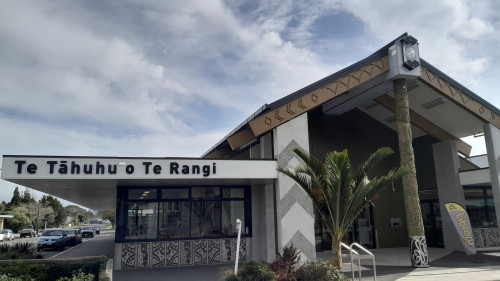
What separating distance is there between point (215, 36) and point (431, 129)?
1128 centimetres

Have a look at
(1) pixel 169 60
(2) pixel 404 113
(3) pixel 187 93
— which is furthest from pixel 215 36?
(2) pixel 404 113

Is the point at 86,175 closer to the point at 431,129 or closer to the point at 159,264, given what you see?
the point at 159,264

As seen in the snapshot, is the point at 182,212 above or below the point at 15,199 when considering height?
below

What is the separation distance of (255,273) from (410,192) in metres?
7.15

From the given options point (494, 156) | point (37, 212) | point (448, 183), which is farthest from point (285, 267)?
point (37, 212)

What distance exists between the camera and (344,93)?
1376 cm

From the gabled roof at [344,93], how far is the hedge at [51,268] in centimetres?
579

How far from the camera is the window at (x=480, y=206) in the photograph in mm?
17734

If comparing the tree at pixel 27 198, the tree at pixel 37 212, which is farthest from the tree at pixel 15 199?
the tree at pixel 37 212

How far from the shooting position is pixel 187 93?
584 inches

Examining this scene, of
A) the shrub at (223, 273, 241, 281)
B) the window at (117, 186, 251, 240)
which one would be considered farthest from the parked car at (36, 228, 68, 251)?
the shrub at (223, 273, 241, 281)

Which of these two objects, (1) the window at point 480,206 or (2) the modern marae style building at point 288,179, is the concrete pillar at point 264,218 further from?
(1) the window at point 480,206

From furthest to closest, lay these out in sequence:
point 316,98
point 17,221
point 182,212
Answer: point 17,221
point 182,212
point 316,98

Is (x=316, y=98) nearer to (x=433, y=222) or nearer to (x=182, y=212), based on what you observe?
(x=182, y=212)
